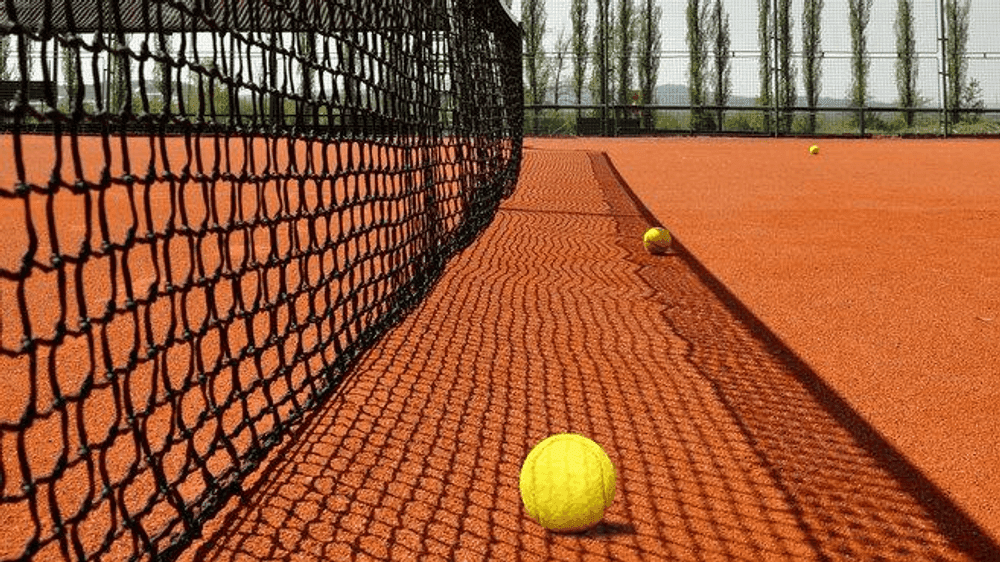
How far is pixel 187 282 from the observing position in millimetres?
1999

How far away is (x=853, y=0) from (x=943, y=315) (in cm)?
2908

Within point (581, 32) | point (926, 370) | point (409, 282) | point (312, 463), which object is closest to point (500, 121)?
point (409, 282)

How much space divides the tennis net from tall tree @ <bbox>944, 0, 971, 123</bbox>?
22.3 m

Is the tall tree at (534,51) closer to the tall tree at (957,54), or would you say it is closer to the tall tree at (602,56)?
the tall tree at (602,56)

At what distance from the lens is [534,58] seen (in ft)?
83.1

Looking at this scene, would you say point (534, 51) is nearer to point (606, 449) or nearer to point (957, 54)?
point (957, 54)

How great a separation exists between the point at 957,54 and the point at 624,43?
30.1 ft

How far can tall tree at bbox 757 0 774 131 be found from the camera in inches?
952

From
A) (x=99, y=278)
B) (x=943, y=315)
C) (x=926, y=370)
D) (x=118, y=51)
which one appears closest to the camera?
(x=118, y=51)

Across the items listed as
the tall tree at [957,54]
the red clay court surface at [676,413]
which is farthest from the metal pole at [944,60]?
the red clay court surface at [676,413]

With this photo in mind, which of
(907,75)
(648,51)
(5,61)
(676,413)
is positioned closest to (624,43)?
(648,51)

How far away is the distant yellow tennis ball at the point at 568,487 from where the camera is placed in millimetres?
1834

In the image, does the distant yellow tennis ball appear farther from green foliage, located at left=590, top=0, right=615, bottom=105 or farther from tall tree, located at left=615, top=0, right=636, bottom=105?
tall tree, located at left=615, top=0, right=636, bottom=105

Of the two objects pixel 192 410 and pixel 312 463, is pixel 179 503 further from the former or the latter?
pixel 192 410
